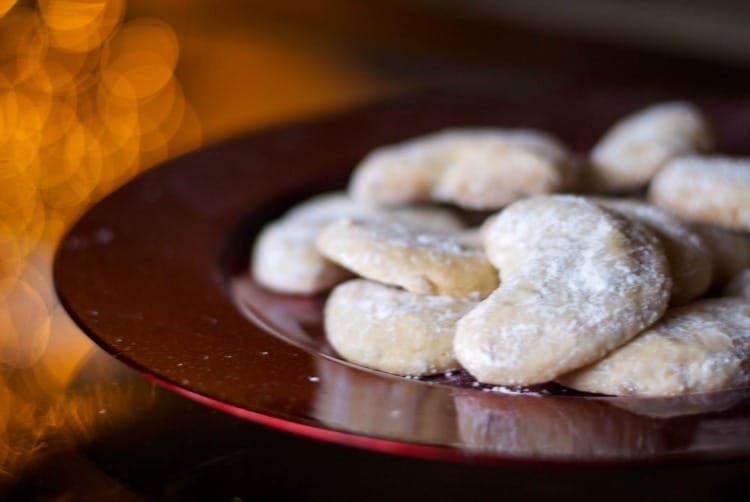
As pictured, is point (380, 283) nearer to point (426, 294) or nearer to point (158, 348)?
point (426, 294)

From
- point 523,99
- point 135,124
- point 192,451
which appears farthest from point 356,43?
point 192,451

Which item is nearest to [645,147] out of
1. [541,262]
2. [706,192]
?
[706,192]

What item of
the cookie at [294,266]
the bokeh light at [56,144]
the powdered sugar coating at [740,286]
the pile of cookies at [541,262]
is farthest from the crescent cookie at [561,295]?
the bokeh light at [56,144]

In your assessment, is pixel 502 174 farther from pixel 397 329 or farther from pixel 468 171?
pixel 397 329

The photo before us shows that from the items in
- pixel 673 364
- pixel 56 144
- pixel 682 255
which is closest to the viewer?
pixel 673 364

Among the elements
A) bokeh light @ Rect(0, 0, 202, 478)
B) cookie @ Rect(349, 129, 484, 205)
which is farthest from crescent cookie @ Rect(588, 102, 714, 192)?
bokeh light @ Rect(0, 0, 202, 478)

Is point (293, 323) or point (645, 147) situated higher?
point (645, 147)

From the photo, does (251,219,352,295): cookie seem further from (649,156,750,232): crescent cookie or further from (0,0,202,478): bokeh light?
(649,156,750,232): crescent cookie
